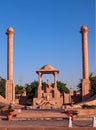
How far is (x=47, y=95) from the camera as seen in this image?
38719mm

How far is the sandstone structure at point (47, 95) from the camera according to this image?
3530cm

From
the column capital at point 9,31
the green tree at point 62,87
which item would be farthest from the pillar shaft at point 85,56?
the green tree at point 62,87

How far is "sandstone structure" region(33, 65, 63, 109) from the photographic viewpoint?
3530 cm

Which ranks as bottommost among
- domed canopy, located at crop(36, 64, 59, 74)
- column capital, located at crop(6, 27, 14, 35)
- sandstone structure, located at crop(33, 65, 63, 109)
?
sandstone structure, located at crop(33, 65, 63, 109)

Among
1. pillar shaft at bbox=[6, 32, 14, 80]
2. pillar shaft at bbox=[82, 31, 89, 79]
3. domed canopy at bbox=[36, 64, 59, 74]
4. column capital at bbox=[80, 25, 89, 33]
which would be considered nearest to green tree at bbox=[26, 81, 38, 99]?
domed canopy at bbox=[36, 64, 59, 74]

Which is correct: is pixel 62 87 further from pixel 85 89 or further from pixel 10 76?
pixel 10 76

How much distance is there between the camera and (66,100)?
136 feet

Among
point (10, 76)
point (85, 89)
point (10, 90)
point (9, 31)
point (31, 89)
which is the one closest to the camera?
point (85, 89)

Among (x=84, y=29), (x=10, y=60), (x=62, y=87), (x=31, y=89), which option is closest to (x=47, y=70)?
(x=10, y=60)

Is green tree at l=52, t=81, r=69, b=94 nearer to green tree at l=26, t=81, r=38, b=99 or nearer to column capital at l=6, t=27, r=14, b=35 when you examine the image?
green tree at l=26, t=81, r=38, b=99

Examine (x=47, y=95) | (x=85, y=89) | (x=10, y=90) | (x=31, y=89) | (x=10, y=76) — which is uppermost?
(x=10, y=76)

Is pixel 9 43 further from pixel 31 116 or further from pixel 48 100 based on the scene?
pixel 31 116

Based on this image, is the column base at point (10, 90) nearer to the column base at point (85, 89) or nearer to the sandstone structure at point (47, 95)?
the sandstone structure at point (47, 95)

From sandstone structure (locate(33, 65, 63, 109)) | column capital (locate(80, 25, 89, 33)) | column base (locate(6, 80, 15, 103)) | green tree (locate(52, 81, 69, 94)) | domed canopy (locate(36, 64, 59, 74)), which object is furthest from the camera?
green tree (locate(52, 81, 69, 94))
